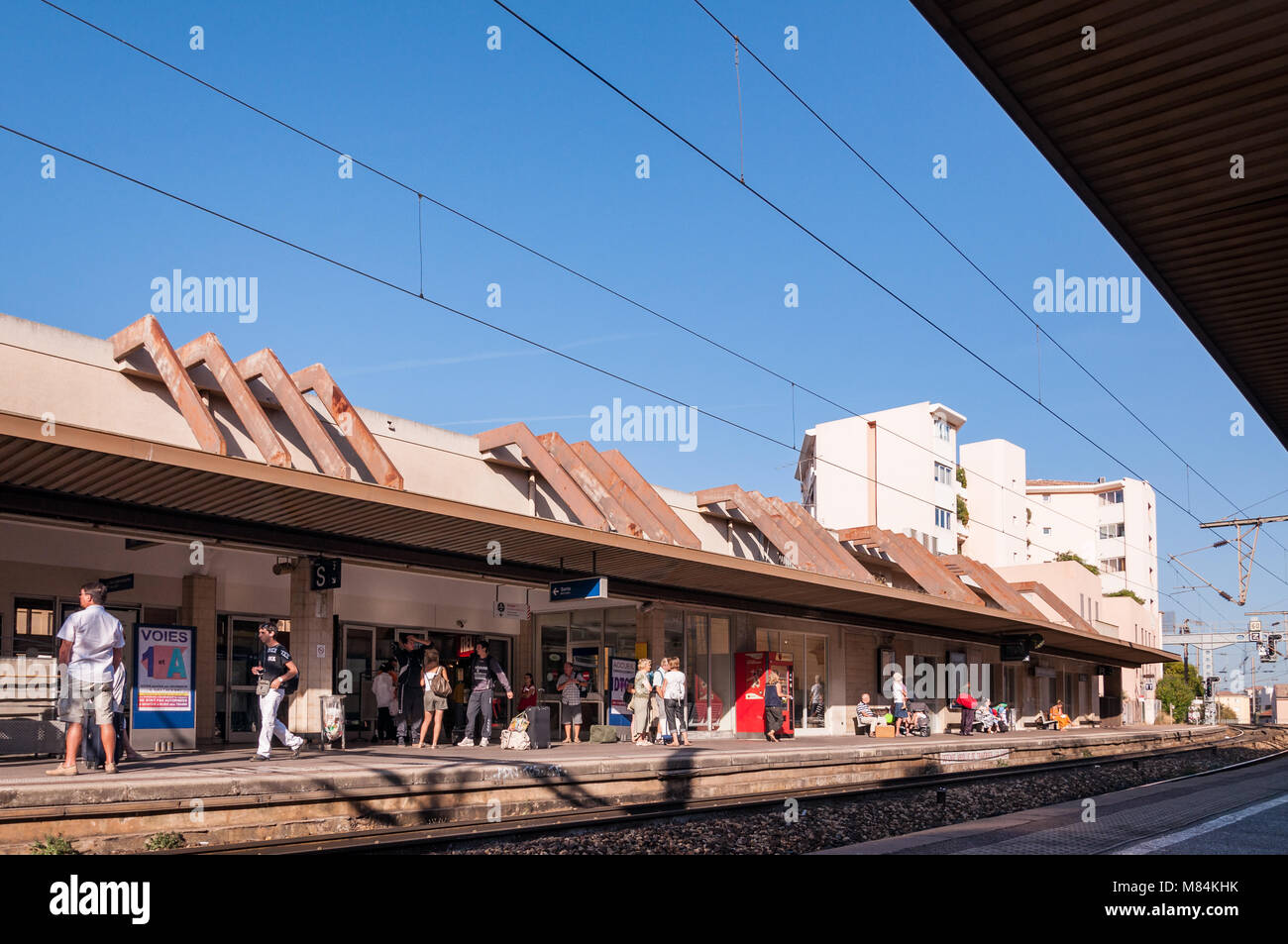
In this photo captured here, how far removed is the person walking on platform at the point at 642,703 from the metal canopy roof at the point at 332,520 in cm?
174

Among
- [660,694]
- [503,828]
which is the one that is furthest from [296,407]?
[503,828]

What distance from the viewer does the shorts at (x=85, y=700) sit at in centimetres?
1053

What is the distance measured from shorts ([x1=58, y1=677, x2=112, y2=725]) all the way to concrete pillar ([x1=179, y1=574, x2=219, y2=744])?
726 cm

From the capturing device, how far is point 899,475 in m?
69.3

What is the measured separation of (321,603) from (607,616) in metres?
8.15

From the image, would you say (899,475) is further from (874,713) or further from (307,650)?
(307,650)

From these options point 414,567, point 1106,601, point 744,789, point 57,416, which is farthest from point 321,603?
point 1106,601

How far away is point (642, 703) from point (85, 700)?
11.9 metres

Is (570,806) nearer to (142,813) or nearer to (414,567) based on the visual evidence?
(142,813)

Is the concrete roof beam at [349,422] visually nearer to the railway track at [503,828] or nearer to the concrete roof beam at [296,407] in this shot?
the concrete roof beam at [296,407]

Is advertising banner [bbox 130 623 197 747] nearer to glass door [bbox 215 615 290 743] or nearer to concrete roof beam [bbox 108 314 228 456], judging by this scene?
concrete roof beam [bbox 108 314 228 456]

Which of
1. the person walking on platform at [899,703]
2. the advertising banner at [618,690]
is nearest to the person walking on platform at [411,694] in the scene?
the advertising banner at [618,690]

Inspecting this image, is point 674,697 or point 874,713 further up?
point 674,697
